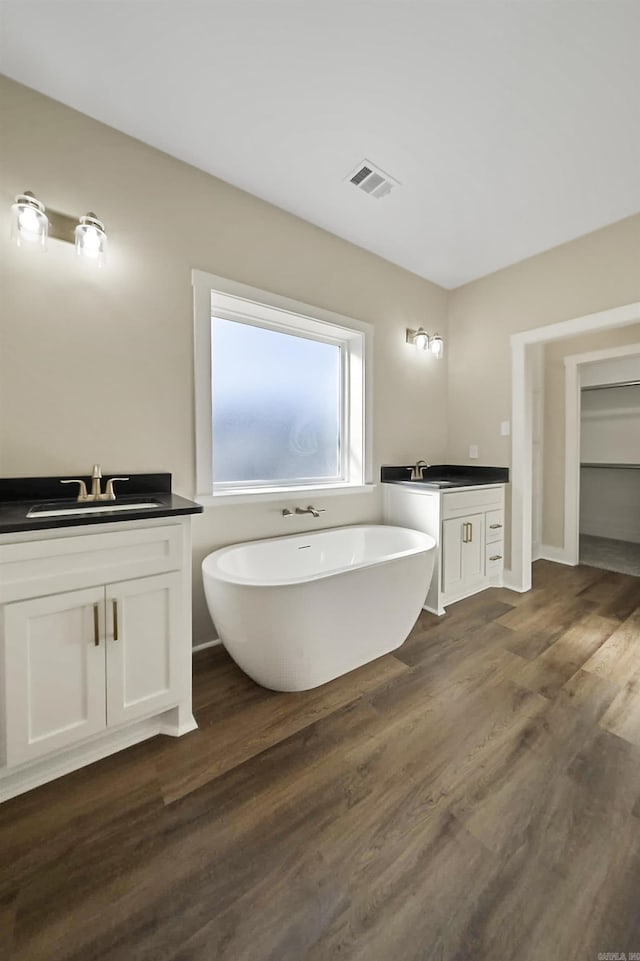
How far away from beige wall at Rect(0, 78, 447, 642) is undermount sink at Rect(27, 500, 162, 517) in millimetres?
217

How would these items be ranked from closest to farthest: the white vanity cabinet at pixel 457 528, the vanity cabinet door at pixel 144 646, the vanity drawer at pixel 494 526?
1. the vanity cabinet door at pixel 144 646
2. the white vanity cabinet at pixel 457 528
3. the vanity drawer at pixel 494 526

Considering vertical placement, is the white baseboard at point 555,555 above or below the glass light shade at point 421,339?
below

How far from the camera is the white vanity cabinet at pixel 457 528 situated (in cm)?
247

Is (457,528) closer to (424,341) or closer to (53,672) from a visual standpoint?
(424,341)

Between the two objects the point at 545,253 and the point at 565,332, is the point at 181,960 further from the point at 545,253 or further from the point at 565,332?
the point at 545,253

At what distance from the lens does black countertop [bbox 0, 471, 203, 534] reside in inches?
44.8

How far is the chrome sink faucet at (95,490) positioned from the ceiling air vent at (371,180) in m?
2.08

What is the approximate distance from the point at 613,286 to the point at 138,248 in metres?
2.92

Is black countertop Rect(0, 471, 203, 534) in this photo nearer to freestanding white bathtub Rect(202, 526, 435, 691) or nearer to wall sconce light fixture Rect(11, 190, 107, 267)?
freestanding white bathtub Rect(202, 526, 435, 691)

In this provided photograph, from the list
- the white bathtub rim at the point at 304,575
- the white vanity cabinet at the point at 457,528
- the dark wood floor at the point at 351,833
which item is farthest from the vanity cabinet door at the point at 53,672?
the white vanity cabinet at the point at 457,528

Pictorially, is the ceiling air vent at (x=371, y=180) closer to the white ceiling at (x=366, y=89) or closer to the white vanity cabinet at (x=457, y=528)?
the white ceiling at (x=366, y=89)

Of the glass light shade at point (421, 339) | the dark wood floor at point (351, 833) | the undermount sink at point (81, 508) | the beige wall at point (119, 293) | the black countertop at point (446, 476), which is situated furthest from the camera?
the glass light shade at point (421, 339)

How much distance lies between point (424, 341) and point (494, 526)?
1.62 m

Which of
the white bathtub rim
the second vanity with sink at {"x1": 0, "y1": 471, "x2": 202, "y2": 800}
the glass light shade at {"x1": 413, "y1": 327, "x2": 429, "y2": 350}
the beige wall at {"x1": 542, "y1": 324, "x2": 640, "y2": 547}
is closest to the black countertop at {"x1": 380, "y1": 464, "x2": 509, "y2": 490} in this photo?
the white bathtub rim
